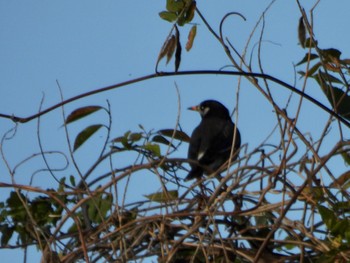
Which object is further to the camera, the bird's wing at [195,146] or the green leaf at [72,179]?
the bird's wing at [195,146]

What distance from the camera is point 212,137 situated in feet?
21.8

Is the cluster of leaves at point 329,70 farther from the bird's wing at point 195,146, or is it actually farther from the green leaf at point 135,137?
the bird's wing at point 195,146

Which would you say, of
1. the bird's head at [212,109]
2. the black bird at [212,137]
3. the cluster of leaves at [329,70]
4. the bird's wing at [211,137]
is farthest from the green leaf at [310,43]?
the bird's head at [212,109]

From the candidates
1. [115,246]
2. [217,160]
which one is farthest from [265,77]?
[217,160]

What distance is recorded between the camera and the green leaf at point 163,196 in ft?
10.3

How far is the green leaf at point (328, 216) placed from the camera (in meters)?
2.91

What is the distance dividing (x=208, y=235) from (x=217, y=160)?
289 centimetres

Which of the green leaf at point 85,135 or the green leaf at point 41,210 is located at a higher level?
the green leaf at point 85,135

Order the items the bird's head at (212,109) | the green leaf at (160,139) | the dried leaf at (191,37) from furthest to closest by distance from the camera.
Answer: the bird's head at (212,109), the green leaf at (160,139), the dried leaf at (191,37)

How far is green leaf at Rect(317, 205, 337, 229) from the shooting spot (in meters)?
2.91

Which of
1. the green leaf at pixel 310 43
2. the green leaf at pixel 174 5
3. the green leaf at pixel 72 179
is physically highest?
the green leaf at pixel 174 5

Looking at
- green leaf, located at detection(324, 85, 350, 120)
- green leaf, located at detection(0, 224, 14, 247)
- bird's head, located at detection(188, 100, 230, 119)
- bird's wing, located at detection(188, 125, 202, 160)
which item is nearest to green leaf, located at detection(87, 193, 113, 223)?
green leaf, located at detection(0, 224, 14, 247)

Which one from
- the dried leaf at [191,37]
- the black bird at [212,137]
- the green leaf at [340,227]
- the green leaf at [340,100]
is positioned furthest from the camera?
the black bird at [212,137]

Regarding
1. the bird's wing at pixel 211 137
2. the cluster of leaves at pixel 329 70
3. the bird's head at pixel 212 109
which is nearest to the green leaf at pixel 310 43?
the cluster of leaves at pixel 329 70
